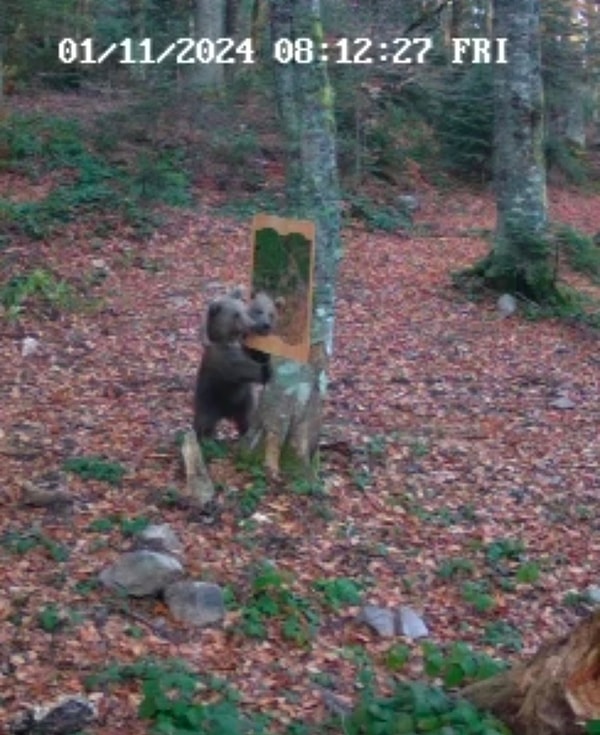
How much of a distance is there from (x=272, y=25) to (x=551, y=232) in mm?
7216

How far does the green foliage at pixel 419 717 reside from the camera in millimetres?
4559

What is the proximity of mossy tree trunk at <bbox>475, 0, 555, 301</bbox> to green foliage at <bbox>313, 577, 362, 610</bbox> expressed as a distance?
26.1 feet

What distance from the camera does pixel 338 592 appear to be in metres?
6.71

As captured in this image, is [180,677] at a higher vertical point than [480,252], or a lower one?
lower

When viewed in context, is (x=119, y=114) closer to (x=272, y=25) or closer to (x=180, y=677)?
(x=272, y=25)

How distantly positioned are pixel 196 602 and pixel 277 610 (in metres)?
0.45

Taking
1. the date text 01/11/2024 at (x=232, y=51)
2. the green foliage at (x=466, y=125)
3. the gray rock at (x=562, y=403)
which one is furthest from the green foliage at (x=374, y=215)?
the gray rock at (x=562, y=403)

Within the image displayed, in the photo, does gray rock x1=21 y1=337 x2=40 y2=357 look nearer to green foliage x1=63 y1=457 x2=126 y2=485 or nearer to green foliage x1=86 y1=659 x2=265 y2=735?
green foliage x1=63 y1=457 x2=126 y2=485

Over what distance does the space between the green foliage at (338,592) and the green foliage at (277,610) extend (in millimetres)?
173

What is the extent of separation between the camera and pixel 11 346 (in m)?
11.2

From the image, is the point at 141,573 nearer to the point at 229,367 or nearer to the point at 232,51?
the point at 229,367

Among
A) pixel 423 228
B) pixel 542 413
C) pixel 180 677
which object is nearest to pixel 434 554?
pixel 180 677

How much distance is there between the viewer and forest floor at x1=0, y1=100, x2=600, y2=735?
5.93 metres

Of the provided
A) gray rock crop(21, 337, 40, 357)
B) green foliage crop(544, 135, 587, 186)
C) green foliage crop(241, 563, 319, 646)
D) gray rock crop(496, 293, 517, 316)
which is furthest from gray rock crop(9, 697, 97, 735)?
green foliage crop(544, 135, 587, 186)
